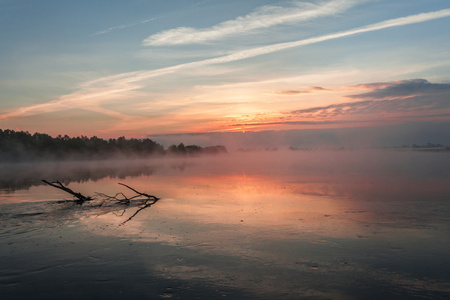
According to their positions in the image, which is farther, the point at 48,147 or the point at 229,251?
the point at 48,147

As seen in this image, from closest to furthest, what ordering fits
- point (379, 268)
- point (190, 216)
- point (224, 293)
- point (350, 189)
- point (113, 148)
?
point (224, 293) → point (379, 268) → point (190, 216) → point (350, 189) → point (113, 148)

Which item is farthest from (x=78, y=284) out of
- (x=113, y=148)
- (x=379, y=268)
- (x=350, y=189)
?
(x=113, y=148)

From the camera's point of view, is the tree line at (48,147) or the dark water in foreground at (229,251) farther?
the tree line at (48,147)

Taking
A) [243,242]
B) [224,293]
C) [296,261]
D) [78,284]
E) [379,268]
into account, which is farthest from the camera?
[243,242]

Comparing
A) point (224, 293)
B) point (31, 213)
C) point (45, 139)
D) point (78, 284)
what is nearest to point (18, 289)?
point (78, 284)

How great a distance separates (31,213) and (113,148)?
17393cm

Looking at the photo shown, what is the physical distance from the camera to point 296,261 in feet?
40.4

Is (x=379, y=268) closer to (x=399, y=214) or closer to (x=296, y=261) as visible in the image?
(x=296, y=261)

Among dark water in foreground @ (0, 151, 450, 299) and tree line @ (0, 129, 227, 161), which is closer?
dark water in foreground @ (0, 151, 450, 299)

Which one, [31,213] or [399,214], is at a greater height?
[31,213]

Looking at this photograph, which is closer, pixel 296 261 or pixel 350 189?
pixel 296 261

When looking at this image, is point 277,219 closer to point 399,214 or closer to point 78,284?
point 399,214

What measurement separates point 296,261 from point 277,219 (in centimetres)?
725

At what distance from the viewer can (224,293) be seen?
9.79 m
